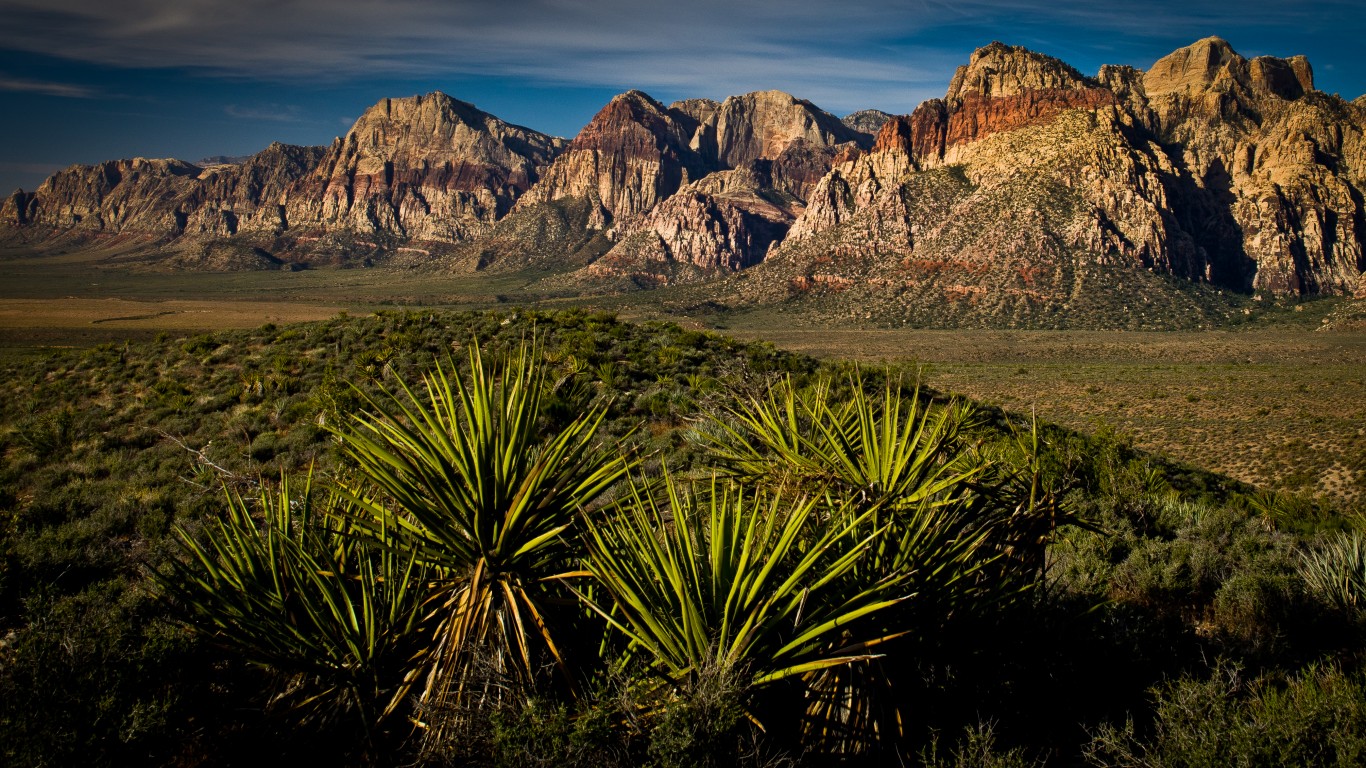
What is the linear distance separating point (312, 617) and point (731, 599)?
2.21 meters

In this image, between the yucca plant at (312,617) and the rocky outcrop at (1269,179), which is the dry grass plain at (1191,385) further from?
the rocky outcrop at (1269,179)

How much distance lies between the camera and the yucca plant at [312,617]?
349cm

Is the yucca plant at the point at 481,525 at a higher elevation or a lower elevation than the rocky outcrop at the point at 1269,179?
lower

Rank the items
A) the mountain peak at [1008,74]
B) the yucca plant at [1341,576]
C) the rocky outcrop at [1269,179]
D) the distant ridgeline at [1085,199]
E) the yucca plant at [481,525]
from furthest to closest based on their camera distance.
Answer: the mountain peak at [1008,74] < the rocky outcrop at [1269,179] < the distant ridgeline at [1085,199] < the yucca plant at [1341,576] < the yucca plant at [481,525]

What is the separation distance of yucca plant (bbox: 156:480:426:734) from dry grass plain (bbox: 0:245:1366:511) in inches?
186

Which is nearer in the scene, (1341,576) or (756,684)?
(756,684)

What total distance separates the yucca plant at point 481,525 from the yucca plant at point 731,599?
1.20ft

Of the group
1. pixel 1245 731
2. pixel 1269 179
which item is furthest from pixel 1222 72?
pixel 1245 731

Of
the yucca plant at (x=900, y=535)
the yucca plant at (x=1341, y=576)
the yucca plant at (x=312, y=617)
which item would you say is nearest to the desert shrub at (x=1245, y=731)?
the yucca plant at (x=900, y=535)

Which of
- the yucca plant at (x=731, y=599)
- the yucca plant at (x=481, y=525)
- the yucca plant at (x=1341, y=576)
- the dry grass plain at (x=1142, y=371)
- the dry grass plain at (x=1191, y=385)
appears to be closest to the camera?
the yucca plant at (x=731, y=599)

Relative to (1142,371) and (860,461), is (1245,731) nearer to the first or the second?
(860,461)

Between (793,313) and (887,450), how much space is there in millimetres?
103080

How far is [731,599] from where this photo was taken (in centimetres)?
305

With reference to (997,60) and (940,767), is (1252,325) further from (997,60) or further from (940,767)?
(940,767)
